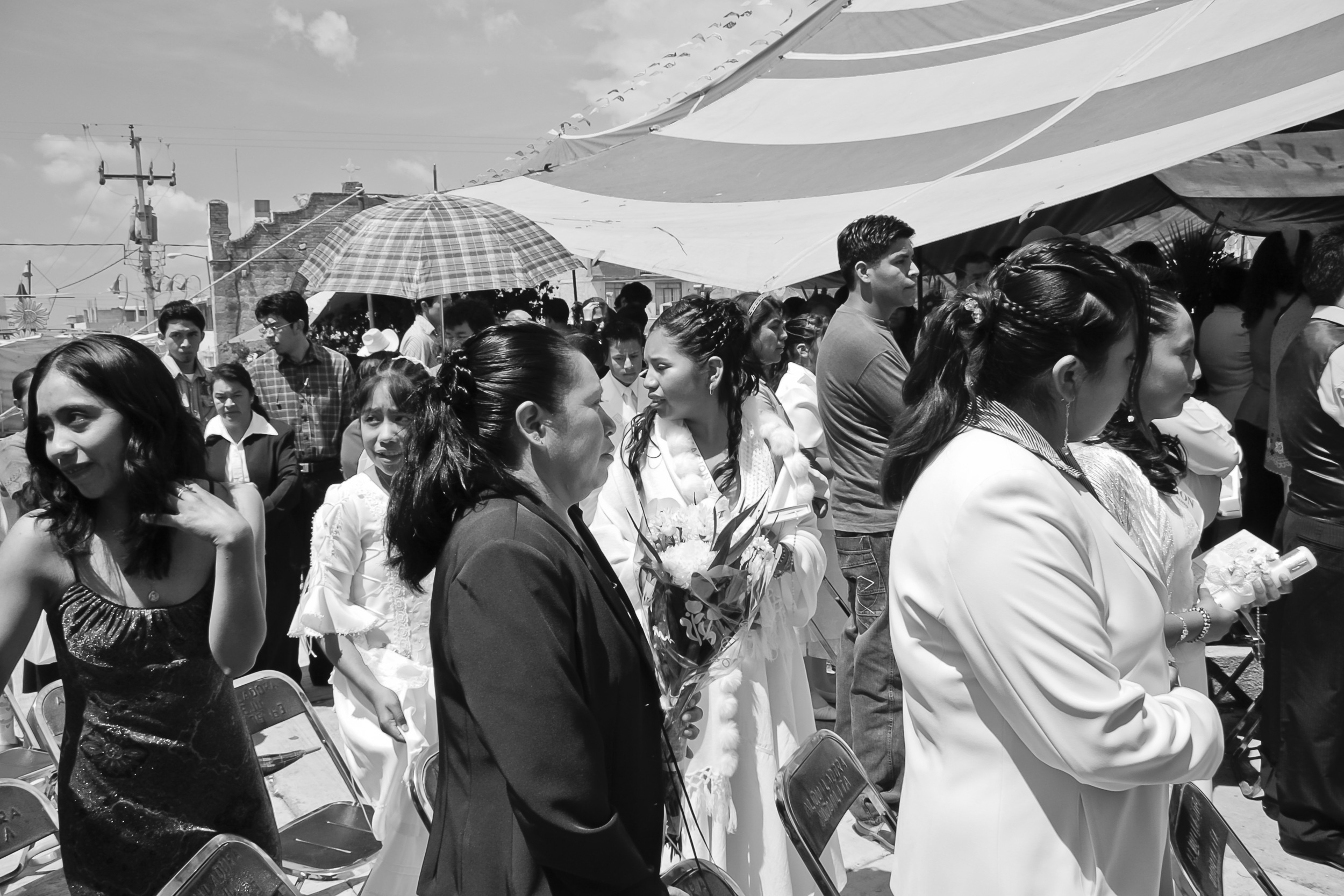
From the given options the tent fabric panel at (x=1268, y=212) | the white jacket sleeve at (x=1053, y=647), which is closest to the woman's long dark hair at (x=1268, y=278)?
the tent fabric panel at (x=1268, y=212)

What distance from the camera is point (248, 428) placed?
237 inches

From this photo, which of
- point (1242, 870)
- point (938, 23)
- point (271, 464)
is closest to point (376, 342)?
point (271, 464)

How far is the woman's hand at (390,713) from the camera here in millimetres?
3201

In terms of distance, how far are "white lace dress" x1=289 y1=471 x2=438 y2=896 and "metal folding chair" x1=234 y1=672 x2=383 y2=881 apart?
0.09 m

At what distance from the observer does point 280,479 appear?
6.10 meters

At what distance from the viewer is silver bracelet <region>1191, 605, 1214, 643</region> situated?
2568 millimetres

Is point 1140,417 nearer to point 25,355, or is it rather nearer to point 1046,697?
point 1046,697

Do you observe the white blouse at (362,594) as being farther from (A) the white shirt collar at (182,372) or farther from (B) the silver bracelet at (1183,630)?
(A) the white shirt collar at (182,372)

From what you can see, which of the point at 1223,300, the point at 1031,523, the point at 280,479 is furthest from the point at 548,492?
the point at 1223,300

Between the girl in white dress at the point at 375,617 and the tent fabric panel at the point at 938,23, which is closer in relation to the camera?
the girl in white dress at the point at 375,617

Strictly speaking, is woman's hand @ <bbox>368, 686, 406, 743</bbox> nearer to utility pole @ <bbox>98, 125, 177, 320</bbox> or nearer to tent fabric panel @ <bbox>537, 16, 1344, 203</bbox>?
tent fabric panel @ <bbox>537, 16, 1344, 203</bbox>

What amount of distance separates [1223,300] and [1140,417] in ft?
12.9

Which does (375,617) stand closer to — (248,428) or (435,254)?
(248,428)

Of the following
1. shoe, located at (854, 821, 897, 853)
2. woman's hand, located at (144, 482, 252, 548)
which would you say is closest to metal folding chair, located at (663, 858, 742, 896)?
woman's hand, located at (144, 482, 252, 548)
